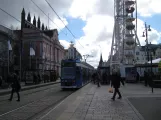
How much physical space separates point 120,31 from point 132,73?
6072cm

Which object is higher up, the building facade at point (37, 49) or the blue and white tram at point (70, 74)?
the building facade at point (37, 49)

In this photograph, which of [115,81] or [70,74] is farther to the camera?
[70,74]

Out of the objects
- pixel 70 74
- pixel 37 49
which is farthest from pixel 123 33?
pixel 70 74

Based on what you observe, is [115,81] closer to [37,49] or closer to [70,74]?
[70,74]

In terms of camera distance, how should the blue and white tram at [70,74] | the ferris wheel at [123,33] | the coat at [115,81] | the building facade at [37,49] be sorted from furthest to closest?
the ferris wheel at [123,33] → the building facade at [37,49] → the blue and white tram at [70,74] → the coat at [115,81]

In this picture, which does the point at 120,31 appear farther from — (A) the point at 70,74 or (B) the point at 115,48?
(A) the point at 70,74

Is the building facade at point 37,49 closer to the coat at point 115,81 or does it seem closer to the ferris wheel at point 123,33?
the ferris wheel at point 123,33

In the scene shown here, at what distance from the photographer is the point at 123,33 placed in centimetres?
10431

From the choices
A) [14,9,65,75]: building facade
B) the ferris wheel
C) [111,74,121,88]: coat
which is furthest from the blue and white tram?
the ferris wheel

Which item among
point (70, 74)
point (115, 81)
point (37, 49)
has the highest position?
point (37, 49)

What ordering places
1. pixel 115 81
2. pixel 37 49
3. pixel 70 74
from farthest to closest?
1. pixel 37 49
2. pixel 70 74
3. pixel 115 81

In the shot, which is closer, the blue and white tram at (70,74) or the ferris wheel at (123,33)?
the blue and white tram at (70,74)

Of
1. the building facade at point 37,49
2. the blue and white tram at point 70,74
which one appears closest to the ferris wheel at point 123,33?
the building facade at point 37,49

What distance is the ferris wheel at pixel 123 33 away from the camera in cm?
10219
